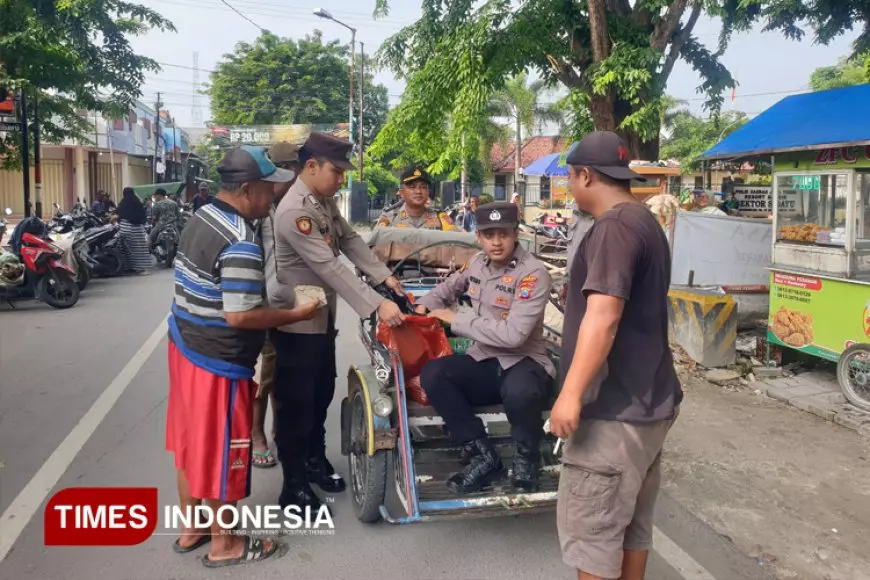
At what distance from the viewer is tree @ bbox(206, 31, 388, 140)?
40.1m

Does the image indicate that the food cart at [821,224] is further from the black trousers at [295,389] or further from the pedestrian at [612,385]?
the black trousers at [295,389]

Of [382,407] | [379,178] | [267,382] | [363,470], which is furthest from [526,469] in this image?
[379,178]

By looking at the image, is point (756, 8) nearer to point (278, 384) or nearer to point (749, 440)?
point (749, 440)

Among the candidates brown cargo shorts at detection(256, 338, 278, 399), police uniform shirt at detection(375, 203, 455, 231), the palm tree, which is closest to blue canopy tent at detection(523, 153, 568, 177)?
the palm tree

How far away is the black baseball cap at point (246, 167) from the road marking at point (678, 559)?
252 centimetres

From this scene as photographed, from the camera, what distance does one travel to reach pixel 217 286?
3.15 metres

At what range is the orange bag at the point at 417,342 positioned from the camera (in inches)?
153

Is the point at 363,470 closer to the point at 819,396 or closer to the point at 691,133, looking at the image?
the point at 819,396

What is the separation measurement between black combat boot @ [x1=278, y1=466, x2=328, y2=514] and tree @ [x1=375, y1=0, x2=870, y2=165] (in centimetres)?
697

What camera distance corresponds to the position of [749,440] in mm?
5258

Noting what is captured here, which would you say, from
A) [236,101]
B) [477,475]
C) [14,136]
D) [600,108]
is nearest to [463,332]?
[477,475]

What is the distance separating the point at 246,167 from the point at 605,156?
1557mm

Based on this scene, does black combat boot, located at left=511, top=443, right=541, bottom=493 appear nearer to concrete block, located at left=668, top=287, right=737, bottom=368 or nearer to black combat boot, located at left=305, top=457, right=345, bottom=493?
black combat boot, located at left=305, top=457, right=345, bottom=493

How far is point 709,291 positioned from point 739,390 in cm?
135
